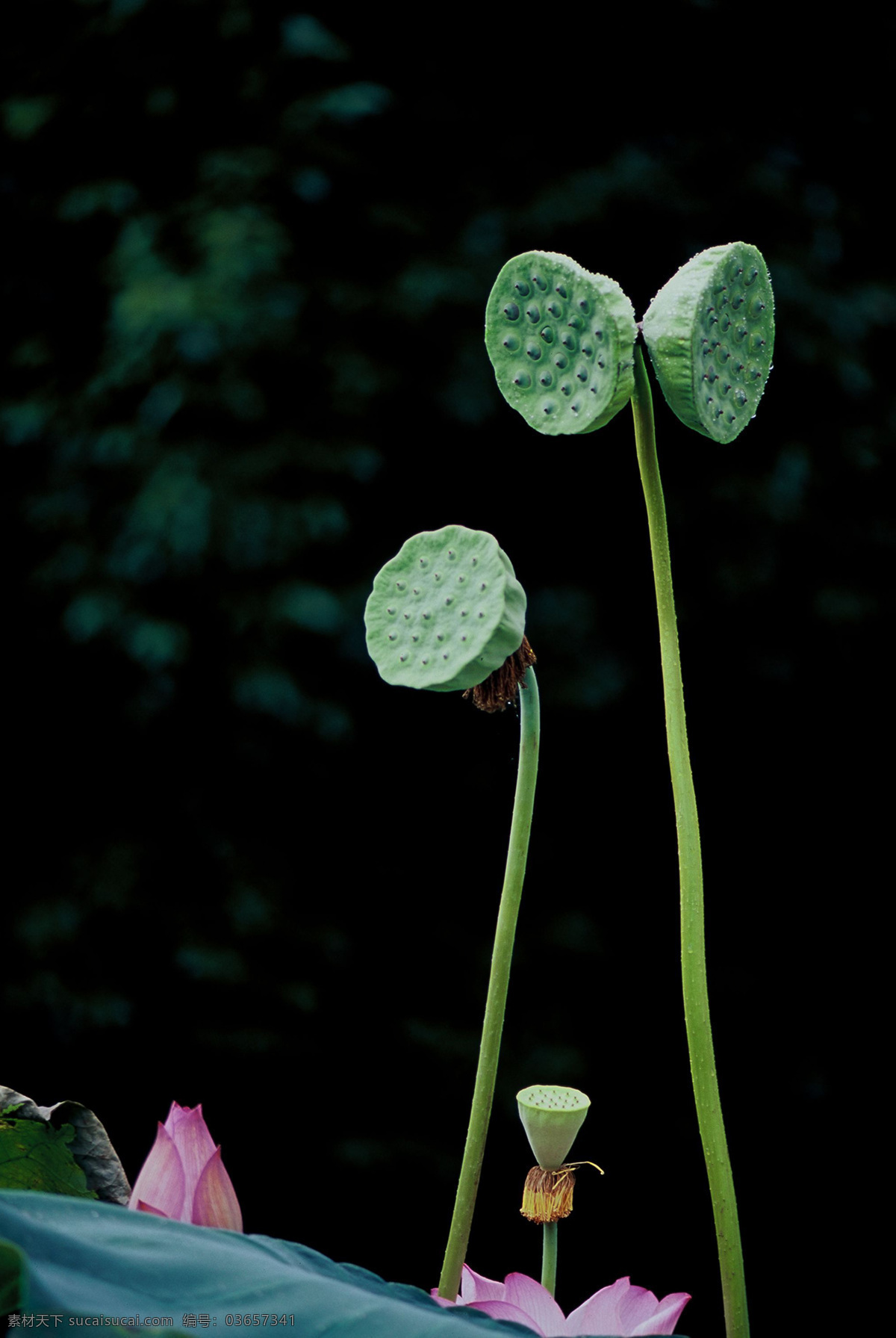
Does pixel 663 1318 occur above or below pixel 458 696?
below

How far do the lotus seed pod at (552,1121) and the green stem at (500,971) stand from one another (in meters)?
0.02

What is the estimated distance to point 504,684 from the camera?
0.42 meters

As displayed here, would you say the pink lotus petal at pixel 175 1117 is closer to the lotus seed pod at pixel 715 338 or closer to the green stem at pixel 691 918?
the green stem at pixel 691 918

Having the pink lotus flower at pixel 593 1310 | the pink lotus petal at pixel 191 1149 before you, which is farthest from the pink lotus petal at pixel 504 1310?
the pink lotus petal at pixel 191 1149

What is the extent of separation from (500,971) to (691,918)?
2.7 inches

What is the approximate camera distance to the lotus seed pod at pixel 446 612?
1.20 ft

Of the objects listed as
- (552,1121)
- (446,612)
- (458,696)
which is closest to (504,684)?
(446,612)

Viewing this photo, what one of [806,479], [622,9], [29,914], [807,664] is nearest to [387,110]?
[622,9]

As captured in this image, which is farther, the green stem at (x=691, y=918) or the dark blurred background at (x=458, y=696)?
the dark blurred background at (x=458, y=696)

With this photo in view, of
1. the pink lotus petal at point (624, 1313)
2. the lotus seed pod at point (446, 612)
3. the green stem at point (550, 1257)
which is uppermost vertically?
the lotus seed pod at point (446, 612)

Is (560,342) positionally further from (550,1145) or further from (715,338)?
(550,1145)

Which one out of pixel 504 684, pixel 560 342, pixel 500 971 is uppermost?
pixel 560 342

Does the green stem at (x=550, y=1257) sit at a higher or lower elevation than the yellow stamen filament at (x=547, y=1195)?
lower

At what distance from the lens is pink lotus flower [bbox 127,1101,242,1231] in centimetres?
40
